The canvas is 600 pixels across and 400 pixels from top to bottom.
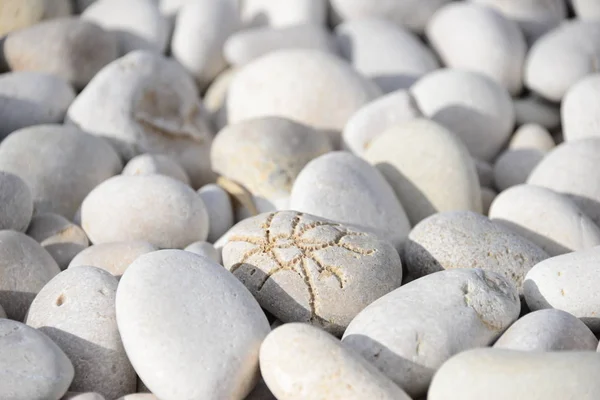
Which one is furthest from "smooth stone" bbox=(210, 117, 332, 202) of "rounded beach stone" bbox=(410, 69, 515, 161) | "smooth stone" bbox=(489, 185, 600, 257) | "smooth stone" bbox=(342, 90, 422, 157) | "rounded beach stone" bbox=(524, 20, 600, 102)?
"rounded beach stone" bbox=(524, 20, 600, 102)

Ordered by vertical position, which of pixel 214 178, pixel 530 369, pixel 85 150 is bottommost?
pixel 214 178

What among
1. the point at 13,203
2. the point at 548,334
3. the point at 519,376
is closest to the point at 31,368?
the point at 13,203

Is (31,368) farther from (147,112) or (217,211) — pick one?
(147,112)

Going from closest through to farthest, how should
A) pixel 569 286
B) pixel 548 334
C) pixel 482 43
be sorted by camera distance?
1. pixel 548 334
2. pixel 569 286
3. pixel 482 43

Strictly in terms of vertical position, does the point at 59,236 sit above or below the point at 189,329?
below

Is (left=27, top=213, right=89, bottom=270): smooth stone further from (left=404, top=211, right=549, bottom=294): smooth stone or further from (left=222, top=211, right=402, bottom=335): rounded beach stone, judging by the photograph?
(left=404, top=211, right=549, bottom=294): smooth stone

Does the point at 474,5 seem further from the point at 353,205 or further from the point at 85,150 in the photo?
the point at 85,150

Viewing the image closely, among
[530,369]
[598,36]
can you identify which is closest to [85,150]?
[530,369]
